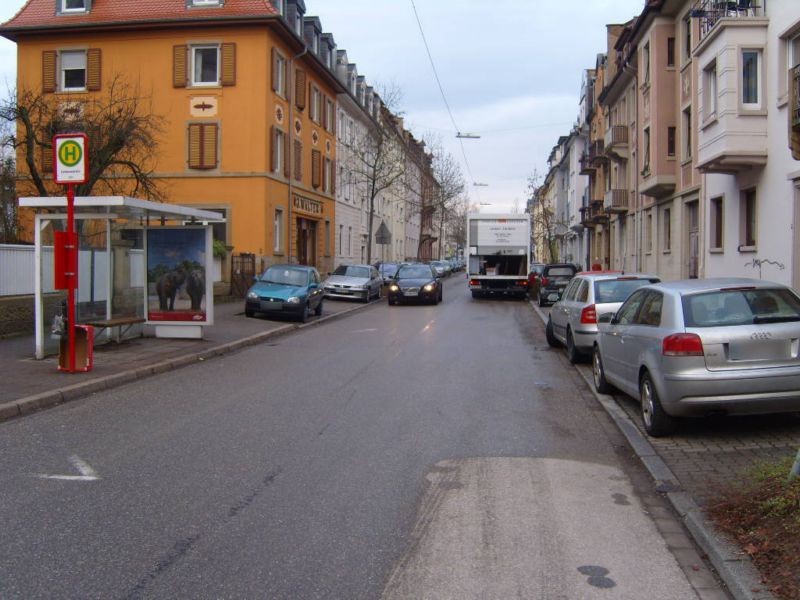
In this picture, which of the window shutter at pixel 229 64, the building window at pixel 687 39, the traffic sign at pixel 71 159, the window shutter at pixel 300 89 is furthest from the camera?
the window shutter at pixel 300 89

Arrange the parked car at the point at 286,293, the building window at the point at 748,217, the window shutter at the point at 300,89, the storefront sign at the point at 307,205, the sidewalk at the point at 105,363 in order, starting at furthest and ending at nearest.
Result: the storefront sign at the point at 307,205 → the window shutter at the point at 300,89 → the parked car at the point at 286,293 → the building window at the point at 748,217 → the sidewalk at the point at 105,363

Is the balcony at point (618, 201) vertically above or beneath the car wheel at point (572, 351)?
above

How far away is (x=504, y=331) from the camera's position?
19328 millimetres

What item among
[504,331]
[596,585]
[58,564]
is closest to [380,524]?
[596,585]

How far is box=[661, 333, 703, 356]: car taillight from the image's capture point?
6.85 metres

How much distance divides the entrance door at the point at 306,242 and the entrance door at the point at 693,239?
19.7 metres

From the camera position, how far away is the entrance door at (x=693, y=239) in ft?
74.3

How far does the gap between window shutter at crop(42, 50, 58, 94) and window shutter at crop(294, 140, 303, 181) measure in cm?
1073

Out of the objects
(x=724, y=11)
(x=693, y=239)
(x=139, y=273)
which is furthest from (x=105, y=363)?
(x=693, y=239)

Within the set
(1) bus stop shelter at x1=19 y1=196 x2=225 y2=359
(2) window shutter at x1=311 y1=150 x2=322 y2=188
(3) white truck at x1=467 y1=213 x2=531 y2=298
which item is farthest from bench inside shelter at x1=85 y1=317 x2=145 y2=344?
(2) window shutter at x1=311 y1=150 x2=322 y2=188

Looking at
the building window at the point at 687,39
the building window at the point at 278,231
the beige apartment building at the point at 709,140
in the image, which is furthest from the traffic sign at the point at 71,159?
the building window at the point at 278,231

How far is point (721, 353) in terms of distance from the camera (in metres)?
6.84

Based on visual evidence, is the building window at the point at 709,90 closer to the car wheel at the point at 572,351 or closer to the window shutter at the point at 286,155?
the car wheel at the point at 572,351

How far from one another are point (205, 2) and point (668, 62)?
18959mm
